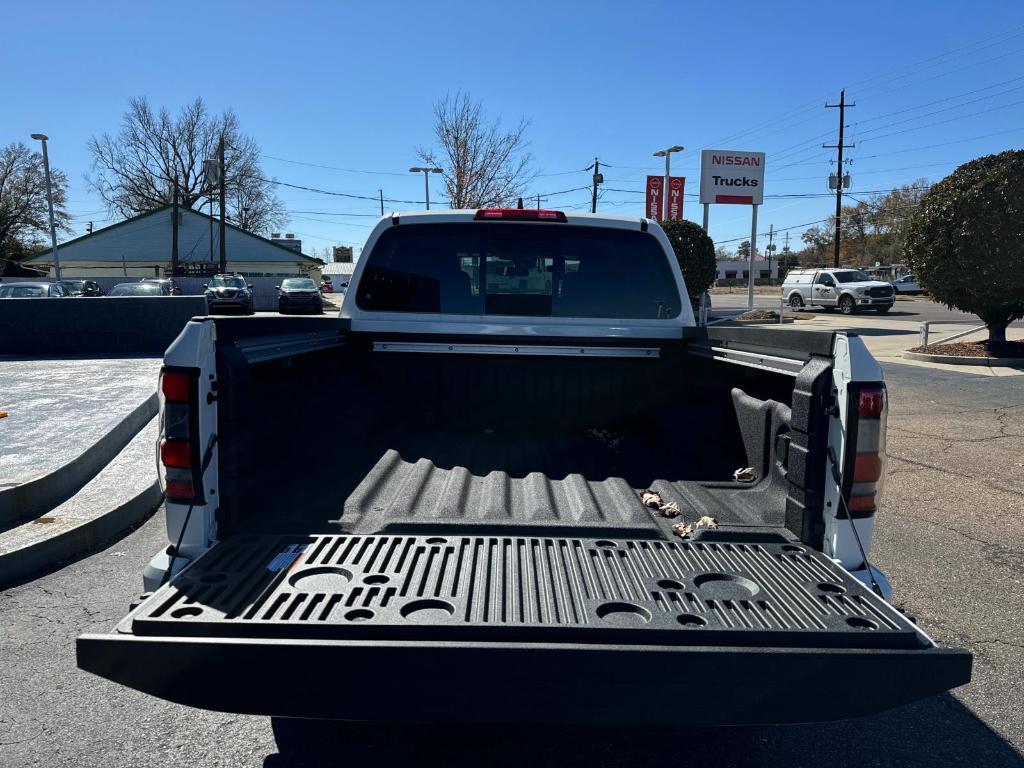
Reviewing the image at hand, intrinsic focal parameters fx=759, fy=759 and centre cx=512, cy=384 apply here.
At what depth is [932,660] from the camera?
199 cm

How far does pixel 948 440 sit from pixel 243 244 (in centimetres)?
5725

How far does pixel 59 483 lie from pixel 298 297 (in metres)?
29.6

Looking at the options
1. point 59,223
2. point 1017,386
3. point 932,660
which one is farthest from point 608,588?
point 59,223

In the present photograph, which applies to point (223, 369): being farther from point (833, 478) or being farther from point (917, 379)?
point (917, 379)

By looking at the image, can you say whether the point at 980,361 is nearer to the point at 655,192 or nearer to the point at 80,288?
the point at 655,192

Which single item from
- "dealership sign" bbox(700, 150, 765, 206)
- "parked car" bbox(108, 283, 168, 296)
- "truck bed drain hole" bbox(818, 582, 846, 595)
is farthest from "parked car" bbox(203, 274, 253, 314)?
"truck bed drain hole" bbox(818, 582, 846, 595)

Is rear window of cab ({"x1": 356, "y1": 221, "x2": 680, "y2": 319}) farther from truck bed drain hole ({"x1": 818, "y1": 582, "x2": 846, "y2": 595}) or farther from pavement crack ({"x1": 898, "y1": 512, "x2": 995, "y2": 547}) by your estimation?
pavement crack ({"x1": 898, "y1": 512, "x2": 995, "y2": 547})

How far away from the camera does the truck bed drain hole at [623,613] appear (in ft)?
6.88

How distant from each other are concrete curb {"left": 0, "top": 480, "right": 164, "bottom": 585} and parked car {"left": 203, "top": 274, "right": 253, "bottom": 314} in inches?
945

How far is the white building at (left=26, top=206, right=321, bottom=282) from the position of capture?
5684cm

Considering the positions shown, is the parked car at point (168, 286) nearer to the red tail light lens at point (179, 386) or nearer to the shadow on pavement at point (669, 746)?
the red tail light lens at point (179, 386)

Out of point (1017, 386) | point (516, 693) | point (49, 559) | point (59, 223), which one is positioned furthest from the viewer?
point (59, 223)

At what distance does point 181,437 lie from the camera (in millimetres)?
2578

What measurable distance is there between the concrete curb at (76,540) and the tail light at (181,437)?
273 centimetres
